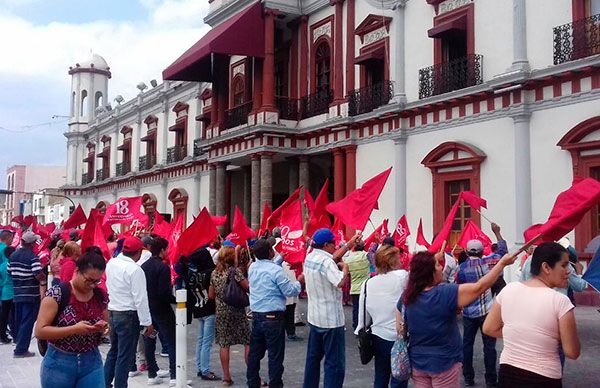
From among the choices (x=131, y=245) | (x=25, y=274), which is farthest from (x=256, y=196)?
(x=131, y=245)

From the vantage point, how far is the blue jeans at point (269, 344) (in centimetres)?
673

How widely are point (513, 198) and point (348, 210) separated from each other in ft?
21.4

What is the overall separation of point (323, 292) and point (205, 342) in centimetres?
237

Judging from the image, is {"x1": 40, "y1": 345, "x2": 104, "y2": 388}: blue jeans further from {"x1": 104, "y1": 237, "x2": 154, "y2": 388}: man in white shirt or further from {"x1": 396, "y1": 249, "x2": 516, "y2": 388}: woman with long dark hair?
{"x1": 396, "y1": 249, "x2": 516, "y2": 388}: woman with long dark hair

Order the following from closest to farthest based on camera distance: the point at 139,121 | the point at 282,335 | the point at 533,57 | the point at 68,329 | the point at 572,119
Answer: the point at 68,329 → the point at 282,335 → the point at 572,119 → the point at 533,57 → the point at 139,121

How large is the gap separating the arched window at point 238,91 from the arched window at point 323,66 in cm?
368

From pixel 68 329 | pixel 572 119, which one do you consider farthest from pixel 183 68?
pixel 68 329

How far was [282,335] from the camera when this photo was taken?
22.4 feet

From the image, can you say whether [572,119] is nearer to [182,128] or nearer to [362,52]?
[362,52]

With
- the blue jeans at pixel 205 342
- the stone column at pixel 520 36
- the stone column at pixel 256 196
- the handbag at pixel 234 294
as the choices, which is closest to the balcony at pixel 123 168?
the stone column at pixel 256 196

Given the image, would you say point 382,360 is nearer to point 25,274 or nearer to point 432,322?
point 432,322

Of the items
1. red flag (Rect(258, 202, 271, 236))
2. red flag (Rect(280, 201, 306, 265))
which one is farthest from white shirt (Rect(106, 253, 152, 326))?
red flag (Rect(258, 202, 271, 236))

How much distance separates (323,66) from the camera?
837 inches

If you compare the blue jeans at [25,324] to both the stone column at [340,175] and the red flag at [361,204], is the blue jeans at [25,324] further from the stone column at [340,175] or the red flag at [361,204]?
the stone column at [340,175]
